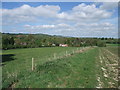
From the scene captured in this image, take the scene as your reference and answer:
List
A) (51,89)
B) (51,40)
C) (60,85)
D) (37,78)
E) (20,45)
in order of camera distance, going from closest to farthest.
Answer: (51,89) < (60,85) < (37,78) < (20,45) < (51,40)

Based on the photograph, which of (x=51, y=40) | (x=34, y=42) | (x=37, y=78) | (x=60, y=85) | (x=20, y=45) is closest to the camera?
(x=60, y=85)

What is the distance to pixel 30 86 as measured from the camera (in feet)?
20.9

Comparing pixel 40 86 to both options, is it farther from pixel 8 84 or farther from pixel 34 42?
pixel 34 42

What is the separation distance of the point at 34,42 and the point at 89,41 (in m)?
43.8

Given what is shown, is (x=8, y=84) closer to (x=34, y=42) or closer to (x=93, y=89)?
(x=93, y=89)

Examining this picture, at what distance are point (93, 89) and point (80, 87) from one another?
2.19 feet

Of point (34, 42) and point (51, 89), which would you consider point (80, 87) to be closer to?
point (51, 89)

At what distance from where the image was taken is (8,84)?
6.64 metres

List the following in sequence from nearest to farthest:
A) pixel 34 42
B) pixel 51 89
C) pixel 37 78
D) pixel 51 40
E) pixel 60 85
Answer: pixel 51 89 < pixel 60 85 < pixel 37 78 < pixel 34 42 < pixel 51 40

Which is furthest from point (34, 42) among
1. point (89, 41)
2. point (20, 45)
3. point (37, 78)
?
point (37, 78)

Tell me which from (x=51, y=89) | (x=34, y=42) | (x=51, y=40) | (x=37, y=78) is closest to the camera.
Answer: (x=51, y=89)

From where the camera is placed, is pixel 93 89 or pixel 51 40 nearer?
pixel 93 89

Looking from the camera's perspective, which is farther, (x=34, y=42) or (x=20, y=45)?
(x=34, y=42)

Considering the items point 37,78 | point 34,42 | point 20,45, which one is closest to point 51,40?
point 34,42
